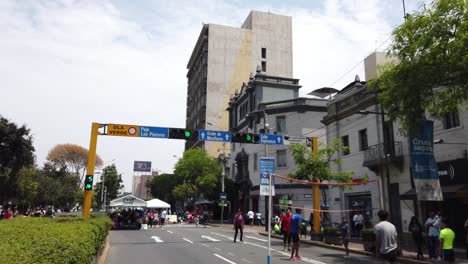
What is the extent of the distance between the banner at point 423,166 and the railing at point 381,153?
23.7 ft

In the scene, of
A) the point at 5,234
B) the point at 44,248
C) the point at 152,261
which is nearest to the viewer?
the point at 44,248

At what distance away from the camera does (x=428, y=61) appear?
12922 mm

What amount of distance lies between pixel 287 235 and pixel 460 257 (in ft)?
22.3

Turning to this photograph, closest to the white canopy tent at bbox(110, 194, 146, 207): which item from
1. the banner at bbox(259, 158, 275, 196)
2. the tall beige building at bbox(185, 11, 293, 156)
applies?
the banner at bbox(259, 158, 275, 196)

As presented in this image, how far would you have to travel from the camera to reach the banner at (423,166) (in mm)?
14594

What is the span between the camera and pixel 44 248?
6176 millimetres

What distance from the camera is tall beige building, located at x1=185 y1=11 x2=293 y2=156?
74.0 m

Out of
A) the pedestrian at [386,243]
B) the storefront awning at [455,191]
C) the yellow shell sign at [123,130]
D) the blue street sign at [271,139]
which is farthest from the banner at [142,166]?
the pedestrian at [386,243]

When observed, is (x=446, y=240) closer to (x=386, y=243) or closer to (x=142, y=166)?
(x=386, y=243)

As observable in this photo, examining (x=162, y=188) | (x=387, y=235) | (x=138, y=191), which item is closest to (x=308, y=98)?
(x=387, y=235)

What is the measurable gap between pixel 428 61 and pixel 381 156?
1181 centimetres

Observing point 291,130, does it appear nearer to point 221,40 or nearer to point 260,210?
point 260,210

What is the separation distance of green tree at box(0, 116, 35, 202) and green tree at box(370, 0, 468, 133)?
29.8 meters

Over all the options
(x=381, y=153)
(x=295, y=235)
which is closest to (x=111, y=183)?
(x=381, y=153)
